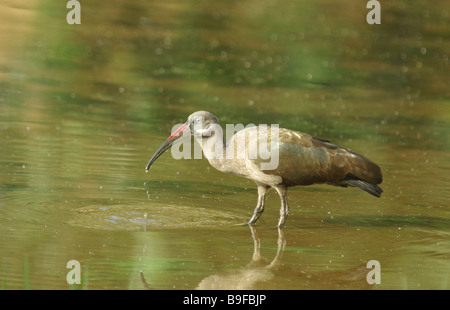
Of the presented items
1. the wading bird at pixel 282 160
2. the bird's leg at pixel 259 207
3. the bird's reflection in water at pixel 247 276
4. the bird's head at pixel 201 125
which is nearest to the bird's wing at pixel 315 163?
the wading bird at pixel 282 160

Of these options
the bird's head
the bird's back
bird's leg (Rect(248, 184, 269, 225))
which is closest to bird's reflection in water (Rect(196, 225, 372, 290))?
bird's leg (Rect(248, 184, 269, 225))

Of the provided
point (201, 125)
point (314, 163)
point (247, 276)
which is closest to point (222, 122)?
point (201, 125)

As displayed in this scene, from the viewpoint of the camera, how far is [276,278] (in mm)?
7141

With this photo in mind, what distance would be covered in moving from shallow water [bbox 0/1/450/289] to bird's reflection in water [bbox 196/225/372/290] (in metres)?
0.02

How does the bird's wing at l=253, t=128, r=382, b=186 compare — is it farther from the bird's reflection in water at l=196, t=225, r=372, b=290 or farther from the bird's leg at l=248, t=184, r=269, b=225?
the bird's reflection in water at l=196, t=225, r=372, b=290

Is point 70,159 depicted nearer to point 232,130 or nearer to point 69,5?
point 232,130

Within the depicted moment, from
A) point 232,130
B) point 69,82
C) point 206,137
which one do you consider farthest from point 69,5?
point 206,137

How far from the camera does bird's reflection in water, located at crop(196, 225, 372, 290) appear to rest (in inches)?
272

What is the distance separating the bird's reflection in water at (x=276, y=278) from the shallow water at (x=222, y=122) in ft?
0.08

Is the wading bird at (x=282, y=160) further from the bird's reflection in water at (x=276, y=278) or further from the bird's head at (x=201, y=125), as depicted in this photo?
the bird's reflection in water at (x=276, y=278)

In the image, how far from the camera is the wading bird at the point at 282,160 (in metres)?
8.55

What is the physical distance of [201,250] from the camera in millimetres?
7648

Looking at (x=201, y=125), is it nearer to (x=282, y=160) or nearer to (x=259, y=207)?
(x=282, y=160)

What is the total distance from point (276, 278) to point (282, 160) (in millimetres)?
1672
